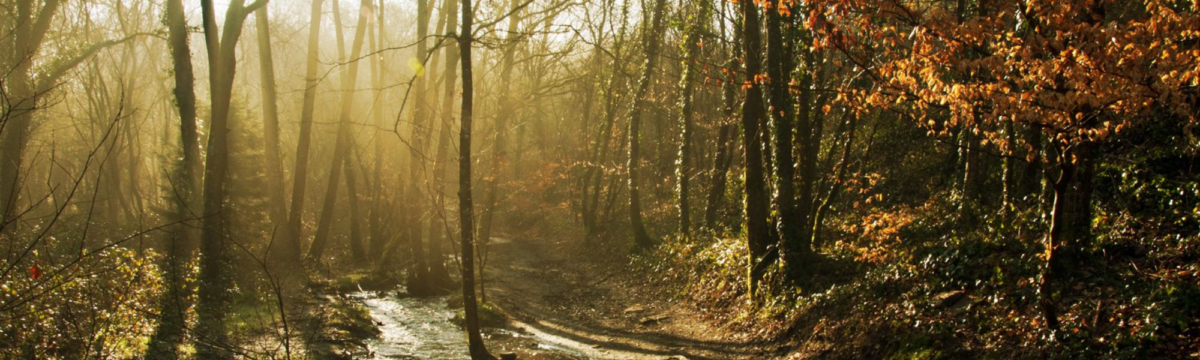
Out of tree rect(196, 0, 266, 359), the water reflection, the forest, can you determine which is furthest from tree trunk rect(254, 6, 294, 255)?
the water reflection

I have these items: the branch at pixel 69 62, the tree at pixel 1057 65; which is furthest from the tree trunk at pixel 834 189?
the branch at pixel 69 62

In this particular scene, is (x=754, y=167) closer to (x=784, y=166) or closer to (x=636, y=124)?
(x=784, y=166)

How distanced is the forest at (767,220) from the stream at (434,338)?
10 cm

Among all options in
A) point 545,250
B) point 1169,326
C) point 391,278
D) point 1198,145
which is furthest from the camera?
point 545,250

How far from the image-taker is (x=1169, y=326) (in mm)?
5980

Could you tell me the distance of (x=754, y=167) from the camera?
41.3 ft

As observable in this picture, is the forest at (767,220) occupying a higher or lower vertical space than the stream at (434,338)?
higher

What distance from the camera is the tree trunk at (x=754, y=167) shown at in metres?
12.2

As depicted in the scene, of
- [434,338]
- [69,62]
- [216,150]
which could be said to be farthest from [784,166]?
[69,62]

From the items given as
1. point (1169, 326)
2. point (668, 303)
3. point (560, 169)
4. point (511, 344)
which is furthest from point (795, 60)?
point (560, 169)

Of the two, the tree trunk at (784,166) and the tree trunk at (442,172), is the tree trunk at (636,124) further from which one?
the tree trunk at (784,166)

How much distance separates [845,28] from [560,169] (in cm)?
2768

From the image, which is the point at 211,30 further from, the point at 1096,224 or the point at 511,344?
the point at 1096,224

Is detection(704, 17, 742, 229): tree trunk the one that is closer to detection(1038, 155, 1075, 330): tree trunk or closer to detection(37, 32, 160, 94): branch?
detection(1038, 155, 1075, 330): tree trunk
